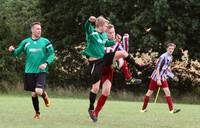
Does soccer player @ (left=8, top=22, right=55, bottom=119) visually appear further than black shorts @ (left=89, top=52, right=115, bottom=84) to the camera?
Yes

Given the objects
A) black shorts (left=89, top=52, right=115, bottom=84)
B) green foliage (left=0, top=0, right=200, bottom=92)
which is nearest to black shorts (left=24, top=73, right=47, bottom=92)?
black shorts (left=89, top=52, right=115, bottom=84)

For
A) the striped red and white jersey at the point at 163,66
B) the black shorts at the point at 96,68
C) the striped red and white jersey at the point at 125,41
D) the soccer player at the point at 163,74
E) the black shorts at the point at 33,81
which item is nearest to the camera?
the black shorts at the point at 96,68

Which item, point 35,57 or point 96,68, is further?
point 35,57

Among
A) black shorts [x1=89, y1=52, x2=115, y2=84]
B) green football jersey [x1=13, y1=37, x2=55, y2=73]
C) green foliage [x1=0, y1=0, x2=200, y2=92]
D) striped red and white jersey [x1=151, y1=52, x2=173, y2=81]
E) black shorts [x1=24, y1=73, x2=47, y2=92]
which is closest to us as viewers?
black shorts [x1=89, y1=52, x2=115, y2=84]

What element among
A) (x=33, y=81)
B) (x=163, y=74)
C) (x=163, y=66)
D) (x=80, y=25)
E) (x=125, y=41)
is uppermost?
(x=125, y=41)

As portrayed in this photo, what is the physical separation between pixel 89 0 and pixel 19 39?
503 cm

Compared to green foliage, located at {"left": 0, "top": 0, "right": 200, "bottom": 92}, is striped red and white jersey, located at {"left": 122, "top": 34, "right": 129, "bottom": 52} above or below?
above

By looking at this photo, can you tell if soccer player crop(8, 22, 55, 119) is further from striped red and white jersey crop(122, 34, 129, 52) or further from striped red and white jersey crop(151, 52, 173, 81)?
striped red and white jersey crop(151, 52, 173, 81)

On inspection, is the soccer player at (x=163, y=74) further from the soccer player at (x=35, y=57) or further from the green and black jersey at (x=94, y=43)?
the green and black jersey at (x=94, y=43)

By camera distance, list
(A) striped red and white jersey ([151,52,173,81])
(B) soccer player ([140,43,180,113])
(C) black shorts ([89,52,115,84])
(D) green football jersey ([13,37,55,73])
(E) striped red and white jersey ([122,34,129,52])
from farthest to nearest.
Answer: (A) striped red and white jersey ([151,52,173,81]) → (B) soccer player ([140,43,180,113]) → (E) striped red and white jersey ([122,34,129,52]) → (D) green football jersey ([13,37,55,73]) → (C) black shorts ([89,52,115,84])

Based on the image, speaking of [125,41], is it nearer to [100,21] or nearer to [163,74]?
[163,74]

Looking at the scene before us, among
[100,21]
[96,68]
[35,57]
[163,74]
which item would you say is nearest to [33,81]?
[35,57]

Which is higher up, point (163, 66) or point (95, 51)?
point (95, 51)

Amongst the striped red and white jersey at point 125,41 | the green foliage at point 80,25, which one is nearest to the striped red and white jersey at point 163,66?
the striped red and white jersey at point 125,41
